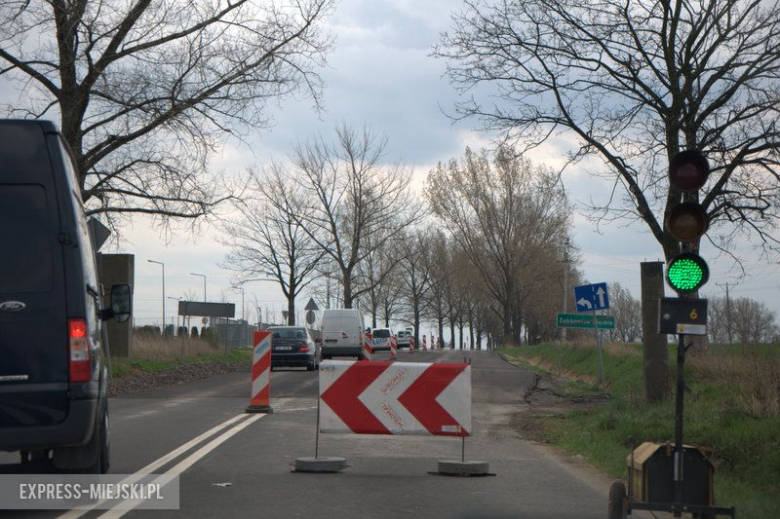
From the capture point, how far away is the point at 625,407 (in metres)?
16.2

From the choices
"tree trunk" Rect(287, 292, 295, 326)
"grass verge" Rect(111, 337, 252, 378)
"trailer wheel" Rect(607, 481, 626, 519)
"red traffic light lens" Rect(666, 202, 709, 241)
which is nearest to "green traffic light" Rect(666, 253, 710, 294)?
"red traffic light lens" Rect(666, 202, 709, 241)

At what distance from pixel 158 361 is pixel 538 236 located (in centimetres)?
3774

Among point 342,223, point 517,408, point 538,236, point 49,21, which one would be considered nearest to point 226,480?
point 517,408

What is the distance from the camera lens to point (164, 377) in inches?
1100

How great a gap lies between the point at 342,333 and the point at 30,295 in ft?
112

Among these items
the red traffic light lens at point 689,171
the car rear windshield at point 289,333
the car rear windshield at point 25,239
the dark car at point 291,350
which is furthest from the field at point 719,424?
the car rear windshield at point 289,333

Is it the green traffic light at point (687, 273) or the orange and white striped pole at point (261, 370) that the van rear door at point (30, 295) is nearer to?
the green traffic light at point (687, 273)

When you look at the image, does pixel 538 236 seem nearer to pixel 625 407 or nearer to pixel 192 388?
pixel 192 388

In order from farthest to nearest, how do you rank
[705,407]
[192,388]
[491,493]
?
[192,388], [705,407], [491,493]

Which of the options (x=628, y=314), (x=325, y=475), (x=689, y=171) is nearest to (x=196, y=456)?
(x=325, y=475)

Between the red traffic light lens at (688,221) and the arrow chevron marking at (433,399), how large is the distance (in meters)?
3.70

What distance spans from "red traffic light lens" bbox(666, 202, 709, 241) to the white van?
33.3 meters

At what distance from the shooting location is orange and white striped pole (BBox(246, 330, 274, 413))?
54.7ft

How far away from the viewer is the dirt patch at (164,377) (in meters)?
23.7
